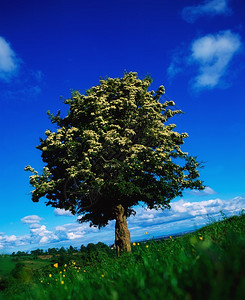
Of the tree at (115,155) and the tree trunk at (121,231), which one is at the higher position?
the tree at (115,155)

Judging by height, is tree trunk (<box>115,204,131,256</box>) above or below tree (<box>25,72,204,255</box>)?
below

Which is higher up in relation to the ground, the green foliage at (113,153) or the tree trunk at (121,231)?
the green foliage at (113,153)

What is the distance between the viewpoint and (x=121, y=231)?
78.4ft

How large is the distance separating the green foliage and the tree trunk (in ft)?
2.83

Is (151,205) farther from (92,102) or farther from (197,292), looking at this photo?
(197,292)

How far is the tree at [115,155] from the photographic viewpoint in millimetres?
21219

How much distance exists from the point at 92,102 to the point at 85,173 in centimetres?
670

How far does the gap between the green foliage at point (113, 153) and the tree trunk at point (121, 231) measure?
861 millimetres

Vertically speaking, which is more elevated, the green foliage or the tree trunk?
the green foliage

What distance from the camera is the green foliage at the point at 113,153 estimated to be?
21188 millimetres

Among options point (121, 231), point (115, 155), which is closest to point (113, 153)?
point (115, 155)

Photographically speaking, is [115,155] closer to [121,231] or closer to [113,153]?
[113,153]

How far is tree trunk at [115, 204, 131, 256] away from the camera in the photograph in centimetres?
2317

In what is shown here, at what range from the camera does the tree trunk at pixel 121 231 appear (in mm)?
23170
